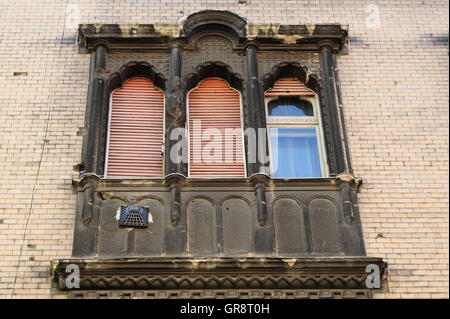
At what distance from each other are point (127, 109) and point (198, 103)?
937 mm

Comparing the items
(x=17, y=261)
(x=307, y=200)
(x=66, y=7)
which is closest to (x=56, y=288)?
(x=17, y=261)

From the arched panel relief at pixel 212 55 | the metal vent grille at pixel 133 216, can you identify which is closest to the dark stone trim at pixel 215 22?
the arched panel relief at pixel 212 55

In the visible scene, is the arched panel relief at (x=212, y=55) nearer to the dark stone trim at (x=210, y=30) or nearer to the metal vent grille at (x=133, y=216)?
the dark stone trim at (x=210, y=30)

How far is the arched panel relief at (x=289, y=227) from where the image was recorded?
899 centimetres

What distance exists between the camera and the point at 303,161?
1020cm

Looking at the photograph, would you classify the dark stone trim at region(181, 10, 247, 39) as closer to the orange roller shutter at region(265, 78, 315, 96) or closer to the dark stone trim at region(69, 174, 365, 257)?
the orange roller shutter at region(265, 78, 315, 96)

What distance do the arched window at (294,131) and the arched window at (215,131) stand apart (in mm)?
439

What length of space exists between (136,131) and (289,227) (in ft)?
8.13

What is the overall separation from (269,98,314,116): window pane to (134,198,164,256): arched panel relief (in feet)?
7.48

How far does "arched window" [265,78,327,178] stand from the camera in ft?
33.2

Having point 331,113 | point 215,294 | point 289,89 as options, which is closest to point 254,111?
point 289,89

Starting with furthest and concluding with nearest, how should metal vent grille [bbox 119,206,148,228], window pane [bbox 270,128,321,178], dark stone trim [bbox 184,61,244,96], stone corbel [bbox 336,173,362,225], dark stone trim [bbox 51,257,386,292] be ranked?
dark stone trim [bbox 184,61,244,96]
window pane [bbox 270,128,321,178]
stone corbel [bbox 336,173,362,225]
metal vent grille [bbox 119,206,148,228]
dark stone trim [bbox 51,257,386,292]

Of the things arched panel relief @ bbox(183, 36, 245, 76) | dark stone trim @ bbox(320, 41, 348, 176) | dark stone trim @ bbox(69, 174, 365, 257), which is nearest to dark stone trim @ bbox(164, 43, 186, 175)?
arched panel relief @ bbox(183, 36, 245, 76)

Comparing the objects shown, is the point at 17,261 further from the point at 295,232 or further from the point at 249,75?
the point at 249,75
